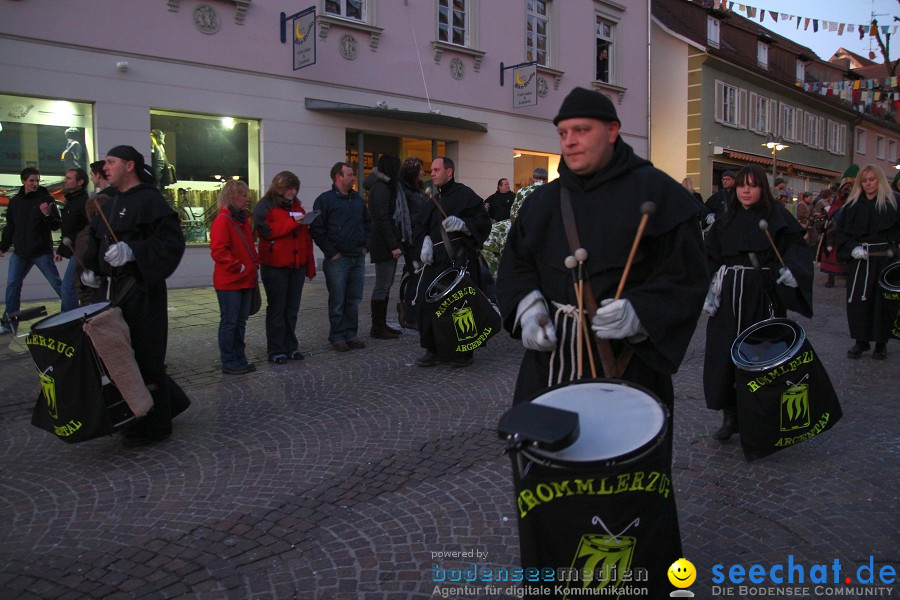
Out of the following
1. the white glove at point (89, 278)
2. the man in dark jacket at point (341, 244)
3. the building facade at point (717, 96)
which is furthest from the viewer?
the building facade at point (717, 96)

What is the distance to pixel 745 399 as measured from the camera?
4.18 meters

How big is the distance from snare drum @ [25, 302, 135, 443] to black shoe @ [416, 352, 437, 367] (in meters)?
3.14

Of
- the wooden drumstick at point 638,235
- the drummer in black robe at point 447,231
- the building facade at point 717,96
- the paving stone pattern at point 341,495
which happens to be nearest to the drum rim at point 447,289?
the drummer in black robe at point 447,231

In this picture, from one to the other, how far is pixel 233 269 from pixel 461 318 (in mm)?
2055

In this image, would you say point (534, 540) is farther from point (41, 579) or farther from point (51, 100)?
point (51, 100)

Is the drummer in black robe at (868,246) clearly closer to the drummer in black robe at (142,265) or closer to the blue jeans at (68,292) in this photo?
the drummer in black robe at (142,265)

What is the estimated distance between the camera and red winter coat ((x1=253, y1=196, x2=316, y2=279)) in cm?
689

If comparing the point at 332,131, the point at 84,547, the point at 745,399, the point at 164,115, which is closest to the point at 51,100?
the point at 164,115

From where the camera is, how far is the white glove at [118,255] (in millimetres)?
4520

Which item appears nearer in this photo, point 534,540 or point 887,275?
point 534,540

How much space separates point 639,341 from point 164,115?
11.5m

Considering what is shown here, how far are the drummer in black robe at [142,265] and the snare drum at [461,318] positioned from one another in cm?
A: 243

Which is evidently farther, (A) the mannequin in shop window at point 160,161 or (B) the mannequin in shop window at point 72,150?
(A) the mannequin in shop window at point 160,161

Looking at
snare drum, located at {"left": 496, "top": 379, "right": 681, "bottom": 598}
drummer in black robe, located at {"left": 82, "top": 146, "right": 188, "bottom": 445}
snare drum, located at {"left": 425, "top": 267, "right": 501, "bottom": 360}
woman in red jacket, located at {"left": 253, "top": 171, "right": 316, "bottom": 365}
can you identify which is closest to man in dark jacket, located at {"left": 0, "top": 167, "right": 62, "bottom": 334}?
woman in red jacket, located at {"left": 253, "top": 171, "right": 316, "bottom": 365}
